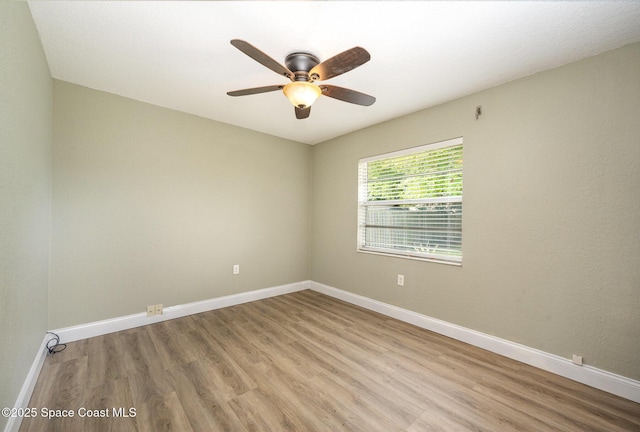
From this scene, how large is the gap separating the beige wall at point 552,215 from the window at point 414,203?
131 millimetres

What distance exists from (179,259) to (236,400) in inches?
74.9

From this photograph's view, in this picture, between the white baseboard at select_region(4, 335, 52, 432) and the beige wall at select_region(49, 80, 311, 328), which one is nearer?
the white baseboard at select_region(4, 335, 52, 432)

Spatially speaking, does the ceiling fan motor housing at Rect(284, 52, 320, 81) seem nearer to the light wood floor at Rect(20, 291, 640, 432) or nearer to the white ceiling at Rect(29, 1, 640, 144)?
the white ceiling at Rect(29, 1, 640, 144)

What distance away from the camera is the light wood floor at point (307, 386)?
148 centimetres

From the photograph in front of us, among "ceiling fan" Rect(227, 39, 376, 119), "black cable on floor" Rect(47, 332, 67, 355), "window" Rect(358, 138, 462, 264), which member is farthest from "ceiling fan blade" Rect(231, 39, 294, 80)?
"black cable on floor" Rect(47, 332, 67, 355)

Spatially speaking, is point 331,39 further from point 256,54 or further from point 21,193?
point 21,193

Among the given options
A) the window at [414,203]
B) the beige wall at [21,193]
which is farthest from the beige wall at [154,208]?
the window at [414,203]

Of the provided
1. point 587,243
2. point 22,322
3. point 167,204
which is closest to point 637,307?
point 587,243

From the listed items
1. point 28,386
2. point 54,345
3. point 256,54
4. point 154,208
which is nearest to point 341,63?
point 256,54

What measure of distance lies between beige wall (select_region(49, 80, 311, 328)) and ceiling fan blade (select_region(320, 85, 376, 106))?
6.50 ft

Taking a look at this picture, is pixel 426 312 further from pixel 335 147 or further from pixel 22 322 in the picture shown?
pixel 22 322

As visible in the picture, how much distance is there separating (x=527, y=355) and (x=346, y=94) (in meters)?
2.62

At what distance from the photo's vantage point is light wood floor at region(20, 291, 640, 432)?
1482 millimetres

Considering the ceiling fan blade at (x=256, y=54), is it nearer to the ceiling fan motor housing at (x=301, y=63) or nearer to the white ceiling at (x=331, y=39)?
the ceiling fan motor housing at (x=301, y=63)
